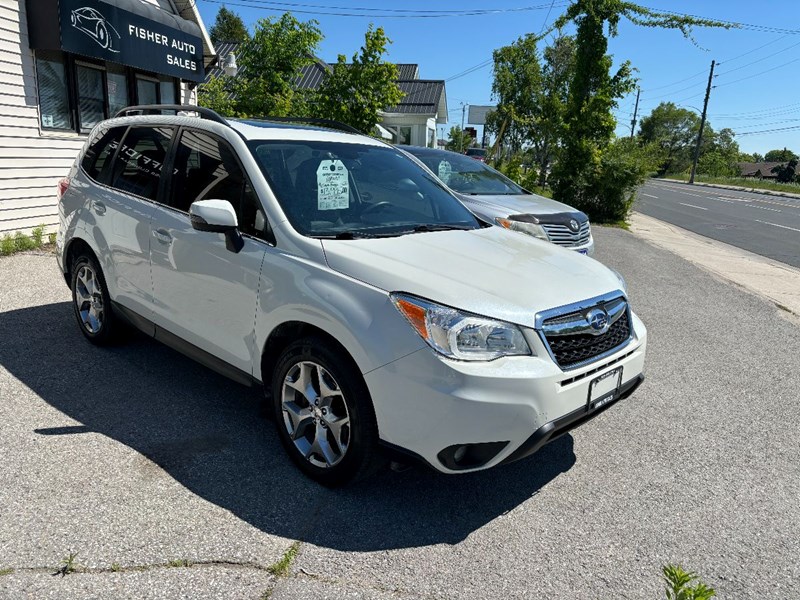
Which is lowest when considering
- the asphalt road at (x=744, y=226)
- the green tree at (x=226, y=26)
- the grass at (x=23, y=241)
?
the asphalt road at (x=744, y=226)

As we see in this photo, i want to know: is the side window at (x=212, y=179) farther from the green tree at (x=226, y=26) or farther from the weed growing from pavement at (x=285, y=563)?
the green tree at (x=226, y=26)

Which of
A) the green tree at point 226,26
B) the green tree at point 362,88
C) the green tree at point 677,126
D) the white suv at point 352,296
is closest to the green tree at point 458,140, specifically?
the green tree at point 226,26

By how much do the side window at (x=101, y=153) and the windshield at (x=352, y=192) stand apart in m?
1.70

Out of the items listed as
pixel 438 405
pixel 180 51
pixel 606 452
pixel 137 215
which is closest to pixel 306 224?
pixel 438 405

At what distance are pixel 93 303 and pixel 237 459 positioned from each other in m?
2.26

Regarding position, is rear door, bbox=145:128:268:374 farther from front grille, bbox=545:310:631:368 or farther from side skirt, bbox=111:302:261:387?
front grille, bbox=545:310:631:368

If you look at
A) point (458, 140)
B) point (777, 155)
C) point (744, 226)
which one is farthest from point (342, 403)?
point (777, 155)

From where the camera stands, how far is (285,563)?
265 cm

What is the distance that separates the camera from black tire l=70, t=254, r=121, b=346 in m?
4.75

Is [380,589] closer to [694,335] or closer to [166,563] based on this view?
[166,563]

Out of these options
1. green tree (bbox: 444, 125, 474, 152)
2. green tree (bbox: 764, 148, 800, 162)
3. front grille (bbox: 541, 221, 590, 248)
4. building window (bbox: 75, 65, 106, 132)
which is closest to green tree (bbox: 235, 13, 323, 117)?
building window (bbox: 75, 65, 106, 132)

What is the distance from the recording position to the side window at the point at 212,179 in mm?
3475

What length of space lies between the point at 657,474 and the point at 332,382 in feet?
6.41

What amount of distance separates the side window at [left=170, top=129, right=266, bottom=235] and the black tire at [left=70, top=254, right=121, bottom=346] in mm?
1238
